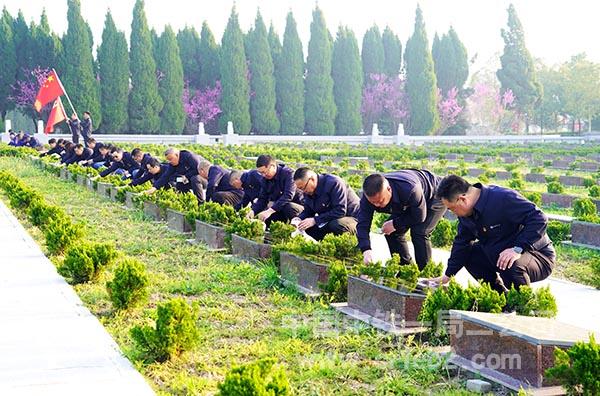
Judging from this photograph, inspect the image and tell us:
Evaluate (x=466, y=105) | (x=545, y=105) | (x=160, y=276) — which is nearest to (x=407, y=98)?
(x=466, y=105)

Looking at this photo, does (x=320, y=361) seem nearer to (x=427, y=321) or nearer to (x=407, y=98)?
(x=427, y=321)

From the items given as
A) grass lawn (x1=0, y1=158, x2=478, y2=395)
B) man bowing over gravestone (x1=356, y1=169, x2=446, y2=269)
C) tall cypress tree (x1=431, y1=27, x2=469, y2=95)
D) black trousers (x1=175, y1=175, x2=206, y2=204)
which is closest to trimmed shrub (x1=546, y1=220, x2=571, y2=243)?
man bowing over gravestone (x1=356, y1=169, x2=446, y2=269)

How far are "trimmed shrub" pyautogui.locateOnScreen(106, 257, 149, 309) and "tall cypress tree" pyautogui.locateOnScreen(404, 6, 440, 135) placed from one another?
49.3 m

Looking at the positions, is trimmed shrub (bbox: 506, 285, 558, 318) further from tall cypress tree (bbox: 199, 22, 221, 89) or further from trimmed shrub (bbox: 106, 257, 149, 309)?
tall cypress tree (bbox: 199, 22, 221, 89)

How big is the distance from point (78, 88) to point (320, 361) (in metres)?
42.8

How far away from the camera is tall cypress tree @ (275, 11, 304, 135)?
51.9 m

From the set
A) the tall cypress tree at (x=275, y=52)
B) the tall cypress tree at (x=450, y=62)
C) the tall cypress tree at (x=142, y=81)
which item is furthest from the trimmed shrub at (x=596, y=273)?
the tall cypress tree at (x=450, y=62)

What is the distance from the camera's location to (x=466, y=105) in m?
61.2

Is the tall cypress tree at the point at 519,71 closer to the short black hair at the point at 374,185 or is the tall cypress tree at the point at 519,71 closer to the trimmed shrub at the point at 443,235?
the trimmed shrub at the point at 443,235

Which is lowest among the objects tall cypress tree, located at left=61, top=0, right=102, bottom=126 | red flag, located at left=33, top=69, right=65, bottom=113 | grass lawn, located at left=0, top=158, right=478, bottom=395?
grass lawn, located at left=0, top=158, right=478, bottom=395

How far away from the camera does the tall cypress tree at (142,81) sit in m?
47.8

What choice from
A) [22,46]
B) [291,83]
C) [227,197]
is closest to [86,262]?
[227,197]

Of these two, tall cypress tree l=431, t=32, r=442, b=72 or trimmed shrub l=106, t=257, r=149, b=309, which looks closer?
trimmed shrub l=106, t=257, r=149, b=309

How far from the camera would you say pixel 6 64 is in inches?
1852
